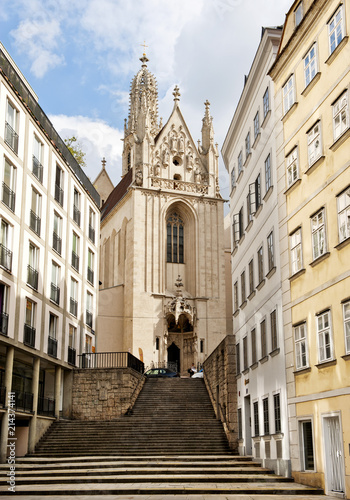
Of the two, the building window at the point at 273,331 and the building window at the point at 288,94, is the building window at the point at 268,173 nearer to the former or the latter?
the building window at the point at 288,94

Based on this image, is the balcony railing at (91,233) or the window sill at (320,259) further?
the balcony railing at (91,233)

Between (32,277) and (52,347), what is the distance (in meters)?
4.17

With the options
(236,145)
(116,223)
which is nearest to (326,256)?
(236,145)

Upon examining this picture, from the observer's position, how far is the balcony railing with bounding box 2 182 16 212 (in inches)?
1010

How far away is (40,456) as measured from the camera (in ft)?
87.7

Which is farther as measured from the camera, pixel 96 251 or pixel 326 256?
pixel 96 251

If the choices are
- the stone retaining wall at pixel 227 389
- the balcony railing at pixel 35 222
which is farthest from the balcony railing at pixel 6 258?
the stone retaining wall at pixel 227 389

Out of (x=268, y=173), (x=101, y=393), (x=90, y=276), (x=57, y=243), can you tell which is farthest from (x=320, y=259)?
(x=90, y=276)

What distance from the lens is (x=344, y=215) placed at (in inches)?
620

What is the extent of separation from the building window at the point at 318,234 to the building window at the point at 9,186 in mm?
13071

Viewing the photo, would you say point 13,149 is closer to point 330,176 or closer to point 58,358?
point 58,358

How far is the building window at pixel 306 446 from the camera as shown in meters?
17.5

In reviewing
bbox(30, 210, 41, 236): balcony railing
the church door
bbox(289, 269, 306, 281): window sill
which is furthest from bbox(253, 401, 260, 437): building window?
the church door

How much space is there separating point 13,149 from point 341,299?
16379 millimetres
